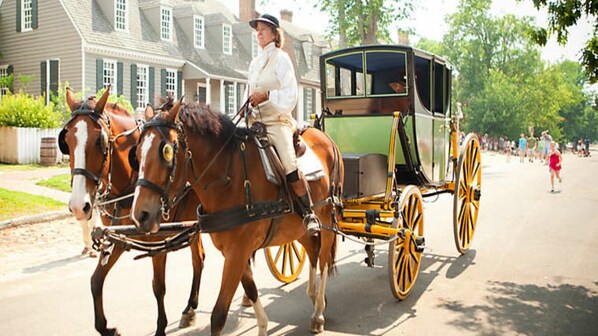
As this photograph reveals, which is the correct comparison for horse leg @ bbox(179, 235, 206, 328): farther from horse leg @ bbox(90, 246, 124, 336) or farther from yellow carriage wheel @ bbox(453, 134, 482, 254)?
yellow carriage wheel @ bbox(453, 134, 482, 254)

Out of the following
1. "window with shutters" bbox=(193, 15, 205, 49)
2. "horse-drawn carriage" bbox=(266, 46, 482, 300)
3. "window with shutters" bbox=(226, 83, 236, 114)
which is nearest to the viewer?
"horse-drawn carriage" bbox=(266, 46, 482, 300)

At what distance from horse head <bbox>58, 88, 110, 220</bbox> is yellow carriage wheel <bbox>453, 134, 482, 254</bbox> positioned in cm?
519

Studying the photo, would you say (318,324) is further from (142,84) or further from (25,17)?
(25,17)

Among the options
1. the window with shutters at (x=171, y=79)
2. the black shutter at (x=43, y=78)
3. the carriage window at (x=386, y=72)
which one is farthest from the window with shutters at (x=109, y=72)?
the carriage window at (x=386, y=72)

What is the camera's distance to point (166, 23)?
1090 inches

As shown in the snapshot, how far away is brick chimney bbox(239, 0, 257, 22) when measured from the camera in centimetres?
3600

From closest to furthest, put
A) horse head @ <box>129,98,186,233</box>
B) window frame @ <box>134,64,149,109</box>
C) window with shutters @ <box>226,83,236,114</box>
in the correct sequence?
horse head @ <box>129,98,186,233</box> → window frame @ <box>134,64,149,109</box> → window with shutters @ <box>226,83,236,114</box>

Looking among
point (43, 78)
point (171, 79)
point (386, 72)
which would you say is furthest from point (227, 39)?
point (386, 72)

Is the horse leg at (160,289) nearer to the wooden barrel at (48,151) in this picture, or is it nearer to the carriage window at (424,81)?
the carriage window at (424,81)

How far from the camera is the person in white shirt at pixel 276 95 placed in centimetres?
462

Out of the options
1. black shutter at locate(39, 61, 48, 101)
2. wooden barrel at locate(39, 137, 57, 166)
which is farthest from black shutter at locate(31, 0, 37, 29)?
wooden barrel at locate(39, 137, 57, 166)

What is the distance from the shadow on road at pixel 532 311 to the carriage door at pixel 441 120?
2208 mm

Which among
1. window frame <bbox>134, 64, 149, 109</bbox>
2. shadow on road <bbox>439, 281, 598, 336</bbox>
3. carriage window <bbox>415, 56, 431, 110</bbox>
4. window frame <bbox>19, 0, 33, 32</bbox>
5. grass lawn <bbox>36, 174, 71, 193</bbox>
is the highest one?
window frame <bbox>19, 0, 33, 32</bbox>

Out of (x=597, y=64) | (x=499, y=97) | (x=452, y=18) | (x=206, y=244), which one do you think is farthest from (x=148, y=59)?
(x=452, y=18)
